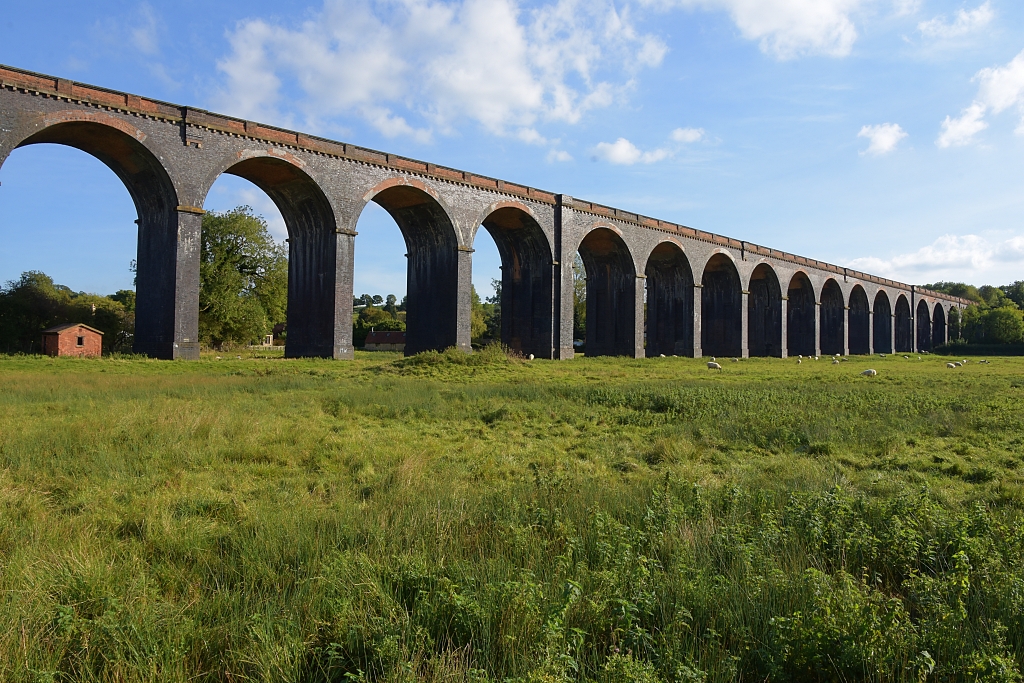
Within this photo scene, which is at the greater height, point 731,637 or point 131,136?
point 131,136

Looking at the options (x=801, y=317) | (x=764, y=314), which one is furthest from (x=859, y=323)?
(x=764, y=314)

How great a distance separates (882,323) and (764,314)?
75.7 ft

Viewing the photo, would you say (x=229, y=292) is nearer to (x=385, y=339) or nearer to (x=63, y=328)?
(x=63, y=328)

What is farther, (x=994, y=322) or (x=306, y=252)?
(x=994, y=322)

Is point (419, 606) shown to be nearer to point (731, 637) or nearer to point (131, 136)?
point (731, 637)

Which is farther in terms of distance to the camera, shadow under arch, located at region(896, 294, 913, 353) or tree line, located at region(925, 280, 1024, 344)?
shadow under arch, located at region(896, 294, 913, 353)

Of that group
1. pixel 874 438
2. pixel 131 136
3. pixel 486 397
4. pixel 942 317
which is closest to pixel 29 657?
pixel 874 438

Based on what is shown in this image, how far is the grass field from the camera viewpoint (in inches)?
113

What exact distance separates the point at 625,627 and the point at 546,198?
31106 mm

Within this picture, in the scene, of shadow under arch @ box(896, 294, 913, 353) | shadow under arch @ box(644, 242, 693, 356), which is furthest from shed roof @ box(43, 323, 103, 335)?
shadow under arch @ box(896, 294, 913, 353)

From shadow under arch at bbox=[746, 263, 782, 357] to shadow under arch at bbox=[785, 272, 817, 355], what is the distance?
3578mm

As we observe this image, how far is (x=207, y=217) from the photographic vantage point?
38.7m

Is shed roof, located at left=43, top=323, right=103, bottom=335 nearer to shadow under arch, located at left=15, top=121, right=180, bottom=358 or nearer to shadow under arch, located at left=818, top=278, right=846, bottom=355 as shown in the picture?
shadow under arch, located at left=15, top=121, right=180, bottom=358

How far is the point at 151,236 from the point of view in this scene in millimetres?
23312
